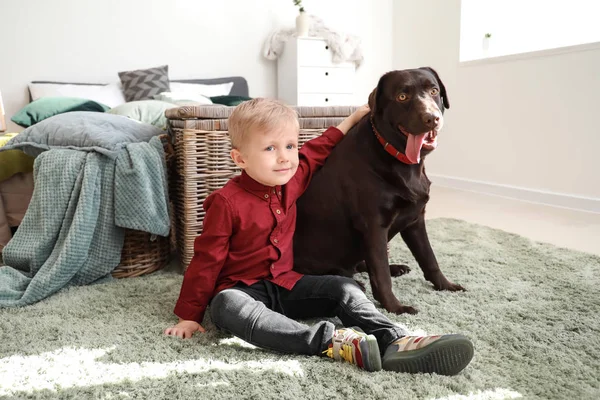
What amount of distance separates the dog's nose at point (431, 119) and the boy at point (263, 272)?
0.31 m

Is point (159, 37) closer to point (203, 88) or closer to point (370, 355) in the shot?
point (203, 88)

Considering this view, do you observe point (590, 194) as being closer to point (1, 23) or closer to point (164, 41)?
point (164, 41)

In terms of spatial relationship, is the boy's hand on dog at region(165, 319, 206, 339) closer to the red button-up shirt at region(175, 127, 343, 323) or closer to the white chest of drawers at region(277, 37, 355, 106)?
the red button-up shirt at region(175, 127, 343, 323)

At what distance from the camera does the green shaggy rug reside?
37.0 inches

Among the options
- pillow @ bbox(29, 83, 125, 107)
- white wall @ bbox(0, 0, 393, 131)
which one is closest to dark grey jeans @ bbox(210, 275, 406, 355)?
pillow @ bbox(29, 83, 125, 107)

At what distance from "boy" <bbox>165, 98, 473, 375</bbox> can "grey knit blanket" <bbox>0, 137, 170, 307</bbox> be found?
422 mm

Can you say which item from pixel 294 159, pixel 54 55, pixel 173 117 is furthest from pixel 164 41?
pixel 294 159

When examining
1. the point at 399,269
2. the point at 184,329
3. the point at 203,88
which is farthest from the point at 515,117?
the point at 184,329

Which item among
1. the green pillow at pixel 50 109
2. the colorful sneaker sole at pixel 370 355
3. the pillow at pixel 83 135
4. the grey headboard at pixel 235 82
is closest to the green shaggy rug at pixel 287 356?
the colorful sneaker sole at pixel 370 355

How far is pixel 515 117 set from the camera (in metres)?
3.27

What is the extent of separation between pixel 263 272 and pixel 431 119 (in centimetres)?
55

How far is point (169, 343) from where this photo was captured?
1147 millimetres

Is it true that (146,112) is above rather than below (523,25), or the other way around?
below

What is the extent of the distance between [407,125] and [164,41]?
3.23 m
